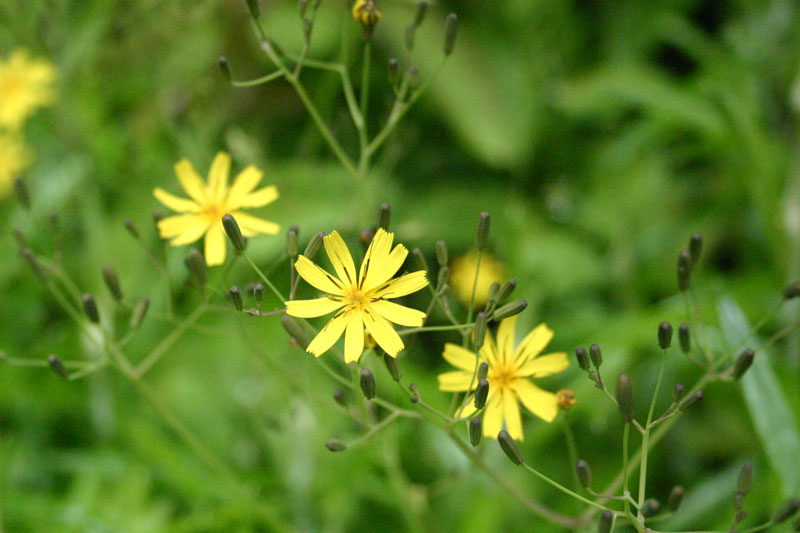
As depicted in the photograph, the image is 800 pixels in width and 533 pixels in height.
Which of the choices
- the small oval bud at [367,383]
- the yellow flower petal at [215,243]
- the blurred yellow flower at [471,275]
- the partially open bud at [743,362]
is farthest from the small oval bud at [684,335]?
the blurred yellow flower at [471,275]

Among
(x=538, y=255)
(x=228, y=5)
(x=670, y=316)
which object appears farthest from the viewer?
(x=228, y=5)

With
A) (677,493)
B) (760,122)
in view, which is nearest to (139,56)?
(760,122)

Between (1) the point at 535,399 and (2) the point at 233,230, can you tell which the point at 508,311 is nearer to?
(1) the point at 535,399

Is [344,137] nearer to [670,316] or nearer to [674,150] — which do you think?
[670,316]

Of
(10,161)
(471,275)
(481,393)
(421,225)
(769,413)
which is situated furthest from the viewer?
(10,161)

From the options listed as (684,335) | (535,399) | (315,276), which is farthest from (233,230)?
(684,335)

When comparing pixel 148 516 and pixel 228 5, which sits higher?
pixel 228 5
